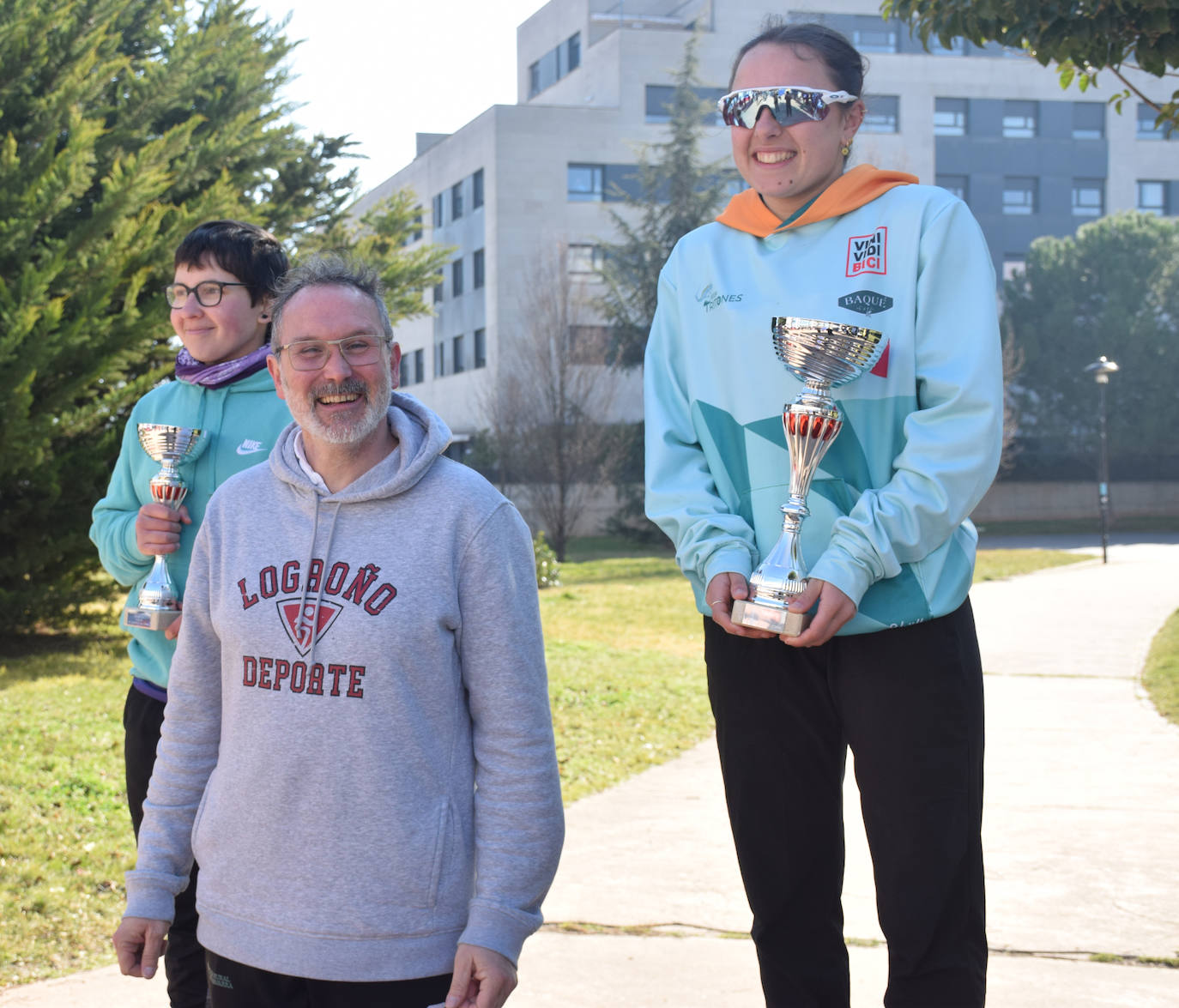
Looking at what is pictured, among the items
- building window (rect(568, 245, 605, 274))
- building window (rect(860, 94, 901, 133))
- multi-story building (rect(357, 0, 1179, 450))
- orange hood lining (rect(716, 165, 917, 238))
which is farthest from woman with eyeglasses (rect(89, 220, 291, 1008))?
building window (rect(860, 94, 901, 133))

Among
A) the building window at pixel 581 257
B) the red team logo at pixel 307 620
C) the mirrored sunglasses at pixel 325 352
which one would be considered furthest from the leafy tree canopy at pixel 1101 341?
the red team logo at pixel 307 620

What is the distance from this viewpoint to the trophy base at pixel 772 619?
2.48 metres

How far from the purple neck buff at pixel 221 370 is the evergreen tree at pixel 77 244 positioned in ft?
22.3

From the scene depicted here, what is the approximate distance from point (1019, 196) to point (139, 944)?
189ft

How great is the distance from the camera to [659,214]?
40812 mm

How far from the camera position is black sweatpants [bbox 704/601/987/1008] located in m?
2.56

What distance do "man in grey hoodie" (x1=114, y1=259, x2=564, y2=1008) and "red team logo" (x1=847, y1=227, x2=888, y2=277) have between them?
90 cm

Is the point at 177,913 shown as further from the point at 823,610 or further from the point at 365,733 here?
the point at 823,610

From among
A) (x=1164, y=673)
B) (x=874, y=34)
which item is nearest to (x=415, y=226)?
(x=1164, y=673)

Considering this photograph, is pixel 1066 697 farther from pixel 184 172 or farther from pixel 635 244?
pixel 635 244

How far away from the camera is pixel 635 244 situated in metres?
40.6

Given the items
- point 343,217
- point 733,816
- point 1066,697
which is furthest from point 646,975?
point 343,217

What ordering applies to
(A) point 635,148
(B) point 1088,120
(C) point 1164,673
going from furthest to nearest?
(B) point 1088,120, (A) point 635,148, (C) point 1164,673

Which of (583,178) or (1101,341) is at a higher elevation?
(583,178)
